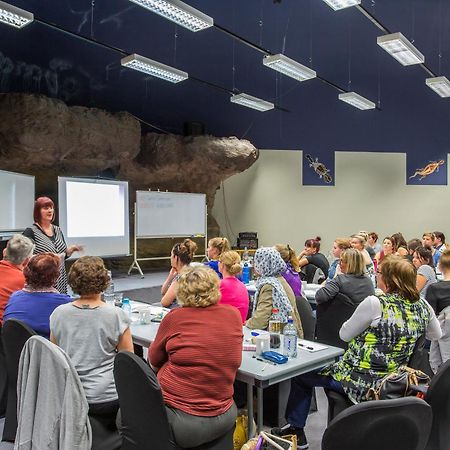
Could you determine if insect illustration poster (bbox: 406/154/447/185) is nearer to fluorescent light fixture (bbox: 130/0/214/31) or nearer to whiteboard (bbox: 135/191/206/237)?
whiteboard (bbox: 135/191/206/237)

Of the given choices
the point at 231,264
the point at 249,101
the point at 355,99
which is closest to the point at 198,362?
the point at 231,264

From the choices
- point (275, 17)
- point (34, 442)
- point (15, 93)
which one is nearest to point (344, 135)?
point (275, 17)

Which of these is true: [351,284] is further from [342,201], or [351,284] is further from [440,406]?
[342,201]

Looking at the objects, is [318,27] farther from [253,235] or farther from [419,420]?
[419,420]

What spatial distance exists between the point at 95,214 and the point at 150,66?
281 centimetres

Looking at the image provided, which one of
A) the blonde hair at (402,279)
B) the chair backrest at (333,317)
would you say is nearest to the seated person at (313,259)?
the chair backrest at (333,317)

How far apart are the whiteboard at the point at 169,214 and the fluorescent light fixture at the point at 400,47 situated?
4.93 metres

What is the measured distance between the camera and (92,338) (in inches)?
87.0

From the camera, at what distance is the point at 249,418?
2486 mm

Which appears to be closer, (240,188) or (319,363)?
(319,363)

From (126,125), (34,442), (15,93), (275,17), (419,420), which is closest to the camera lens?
(419,420)

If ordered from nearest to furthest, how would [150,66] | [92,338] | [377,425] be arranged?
[377,425] < [92,338] < [150,66]

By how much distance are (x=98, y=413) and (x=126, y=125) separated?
23.1 feet

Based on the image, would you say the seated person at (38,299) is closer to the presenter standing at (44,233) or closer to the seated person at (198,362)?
the seated person at (198,362)
